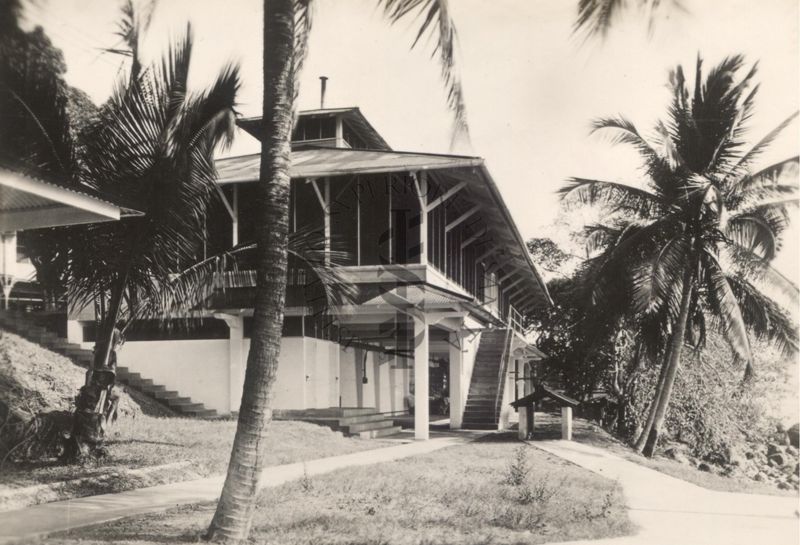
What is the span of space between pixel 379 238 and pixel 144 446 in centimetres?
734

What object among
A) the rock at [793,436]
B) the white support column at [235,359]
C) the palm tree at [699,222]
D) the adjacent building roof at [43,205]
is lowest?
the rock at [793,436]

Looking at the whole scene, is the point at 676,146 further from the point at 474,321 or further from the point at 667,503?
the point at 667,503

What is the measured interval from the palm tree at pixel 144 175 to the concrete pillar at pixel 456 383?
387 inches

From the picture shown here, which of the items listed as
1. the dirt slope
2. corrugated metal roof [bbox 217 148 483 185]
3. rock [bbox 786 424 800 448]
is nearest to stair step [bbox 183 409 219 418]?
the dirt slope

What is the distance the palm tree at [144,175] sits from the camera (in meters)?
9.09

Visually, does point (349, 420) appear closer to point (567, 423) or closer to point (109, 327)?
point (567, 423)

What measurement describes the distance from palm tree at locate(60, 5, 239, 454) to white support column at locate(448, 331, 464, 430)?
983 centimetres

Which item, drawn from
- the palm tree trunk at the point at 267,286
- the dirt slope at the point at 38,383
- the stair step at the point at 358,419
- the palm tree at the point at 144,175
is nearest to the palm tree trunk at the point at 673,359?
the stair step at the point at 358,419

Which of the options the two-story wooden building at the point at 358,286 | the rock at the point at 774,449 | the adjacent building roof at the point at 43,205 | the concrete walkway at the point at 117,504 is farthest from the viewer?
the rock at the point at 774,449

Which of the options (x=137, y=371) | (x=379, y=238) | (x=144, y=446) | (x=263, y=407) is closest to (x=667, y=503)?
(x=263, y=407)

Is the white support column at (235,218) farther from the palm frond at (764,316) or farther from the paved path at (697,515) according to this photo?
the palm frond at (764,316)

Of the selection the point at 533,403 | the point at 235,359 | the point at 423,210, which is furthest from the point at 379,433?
the point at 423,210

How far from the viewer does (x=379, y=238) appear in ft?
54.3

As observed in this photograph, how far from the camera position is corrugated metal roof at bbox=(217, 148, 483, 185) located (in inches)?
578
